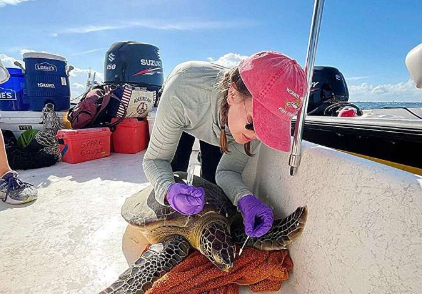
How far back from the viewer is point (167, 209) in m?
0.97

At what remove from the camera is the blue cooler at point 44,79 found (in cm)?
282

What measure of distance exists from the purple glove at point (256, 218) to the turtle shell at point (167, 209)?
0.39 feet

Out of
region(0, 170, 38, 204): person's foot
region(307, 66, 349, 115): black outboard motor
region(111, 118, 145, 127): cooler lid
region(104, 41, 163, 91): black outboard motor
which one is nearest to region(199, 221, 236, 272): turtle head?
region(0, 170, 38, 204): person's foot

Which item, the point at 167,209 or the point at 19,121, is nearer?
the point at 167,209

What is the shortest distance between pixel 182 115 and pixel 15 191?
1107mm

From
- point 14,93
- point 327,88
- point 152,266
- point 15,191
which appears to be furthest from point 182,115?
point 14,93

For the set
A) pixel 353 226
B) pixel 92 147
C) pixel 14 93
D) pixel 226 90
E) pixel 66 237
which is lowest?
pixel 92 147

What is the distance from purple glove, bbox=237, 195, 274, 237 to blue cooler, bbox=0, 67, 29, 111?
3305mm

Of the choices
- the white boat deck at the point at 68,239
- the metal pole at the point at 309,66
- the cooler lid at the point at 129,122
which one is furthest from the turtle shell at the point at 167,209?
the cooler lid at the point at 129,122

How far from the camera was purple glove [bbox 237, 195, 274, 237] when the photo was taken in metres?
0.83

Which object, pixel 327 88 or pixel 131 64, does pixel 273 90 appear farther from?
pixel 131 64

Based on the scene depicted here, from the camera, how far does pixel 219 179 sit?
1.15 metres

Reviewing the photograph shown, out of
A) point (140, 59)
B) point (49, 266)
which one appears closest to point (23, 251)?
point (49, 266)

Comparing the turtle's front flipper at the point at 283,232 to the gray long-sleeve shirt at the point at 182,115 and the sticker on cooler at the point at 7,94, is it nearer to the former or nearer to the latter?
the gray long-sleeve shirt at the point at 182,115
